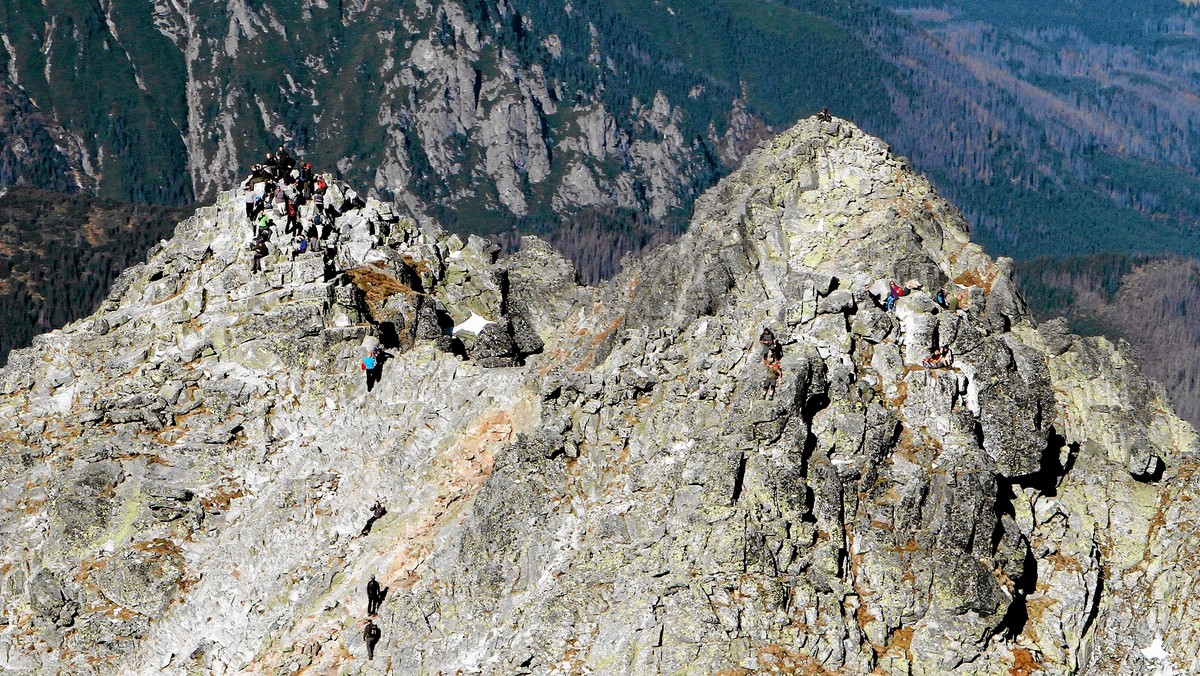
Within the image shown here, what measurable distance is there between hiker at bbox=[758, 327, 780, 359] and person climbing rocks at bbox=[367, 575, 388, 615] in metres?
20.8

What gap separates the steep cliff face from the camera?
68.4m

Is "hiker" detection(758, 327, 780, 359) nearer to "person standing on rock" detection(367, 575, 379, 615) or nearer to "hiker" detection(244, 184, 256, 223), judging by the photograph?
"person standing on rock" detection(367, 575, 379, 615)

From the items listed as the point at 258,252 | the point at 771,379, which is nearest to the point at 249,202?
the point at 258,252

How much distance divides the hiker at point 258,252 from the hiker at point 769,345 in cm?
3297

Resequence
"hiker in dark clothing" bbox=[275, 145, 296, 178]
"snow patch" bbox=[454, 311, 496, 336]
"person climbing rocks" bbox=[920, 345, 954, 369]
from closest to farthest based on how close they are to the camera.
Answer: "person climbing rocks" bbox=[920, 345, 954, 369] < "snow patch" bbox=[454, 311, 496, 336] < "hiker in dark clothing" bbox=[275, 145, 296, 178]

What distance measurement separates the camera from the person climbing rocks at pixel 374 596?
75.9 m

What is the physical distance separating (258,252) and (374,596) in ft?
82.9

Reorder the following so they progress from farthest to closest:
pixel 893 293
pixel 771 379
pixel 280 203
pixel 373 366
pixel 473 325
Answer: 1. pixel 473 325
2. pixel 280 203
3. pixel 373 366
4. pixel 893 293
5. pixel 771 379

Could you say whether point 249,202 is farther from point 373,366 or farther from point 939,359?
point 939,359

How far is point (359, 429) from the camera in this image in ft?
280

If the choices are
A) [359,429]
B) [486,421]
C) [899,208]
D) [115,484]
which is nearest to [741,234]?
[899,208]

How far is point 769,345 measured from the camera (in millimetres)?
72625

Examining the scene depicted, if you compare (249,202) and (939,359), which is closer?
(939,359)

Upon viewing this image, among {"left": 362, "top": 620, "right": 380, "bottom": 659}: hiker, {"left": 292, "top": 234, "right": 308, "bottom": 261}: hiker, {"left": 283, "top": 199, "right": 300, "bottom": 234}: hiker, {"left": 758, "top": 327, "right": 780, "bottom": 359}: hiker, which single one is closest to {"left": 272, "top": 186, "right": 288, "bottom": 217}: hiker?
{"left": 283, "top": 199, "right": 300, "bottom": 234}: hiker
